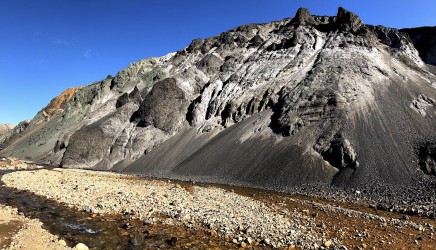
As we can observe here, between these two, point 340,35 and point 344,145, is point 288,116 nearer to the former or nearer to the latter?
point 344,145

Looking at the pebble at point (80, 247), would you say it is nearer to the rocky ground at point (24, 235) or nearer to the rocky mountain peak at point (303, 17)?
the rocky ground at point (24, 235)

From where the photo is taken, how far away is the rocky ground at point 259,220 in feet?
51.8

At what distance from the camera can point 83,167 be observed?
68312 mm

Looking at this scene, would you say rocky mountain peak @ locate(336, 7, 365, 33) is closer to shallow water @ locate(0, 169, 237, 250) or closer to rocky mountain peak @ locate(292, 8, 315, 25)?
rocky mountain peak @ locate(292, 8, 315, 25)

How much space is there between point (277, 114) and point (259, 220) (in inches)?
1420

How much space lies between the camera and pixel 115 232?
17.2m

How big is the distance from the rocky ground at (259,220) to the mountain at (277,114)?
41.6ft

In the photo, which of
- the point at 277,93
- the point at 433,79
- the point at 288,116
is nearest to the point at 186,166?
the point at 288,116

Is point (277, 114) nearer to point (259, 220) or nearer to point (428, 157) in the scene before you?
point (428, 157)

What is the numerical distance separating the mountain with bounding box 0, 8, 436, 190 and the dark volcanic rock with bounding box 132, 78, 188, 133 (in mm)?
295

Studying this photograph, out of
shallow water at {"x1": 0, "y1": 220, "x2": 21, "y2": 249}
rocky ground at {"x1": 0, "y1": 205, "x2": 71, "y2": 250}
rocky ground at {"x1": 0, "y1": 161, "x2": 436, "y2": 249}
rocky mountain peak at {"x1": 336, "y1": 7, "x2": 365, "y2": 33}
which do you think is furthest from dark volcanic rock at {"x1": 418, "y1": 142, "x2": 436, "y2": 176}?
rocky mountain peak at {"x1": 336, "y1": 7, "x2": 365, "y2": 33}

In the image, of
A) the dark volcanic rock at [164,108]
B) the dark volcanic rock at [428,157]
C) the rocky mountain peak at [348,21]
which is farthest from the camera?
the dark volcanic rock at [164,108]

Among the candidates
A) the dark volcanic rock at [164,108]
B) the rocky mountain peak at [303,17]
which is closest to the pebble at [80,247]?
the dark volcanic rock at [164,108]

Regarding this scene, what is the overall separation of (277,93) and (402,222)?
135 feet
